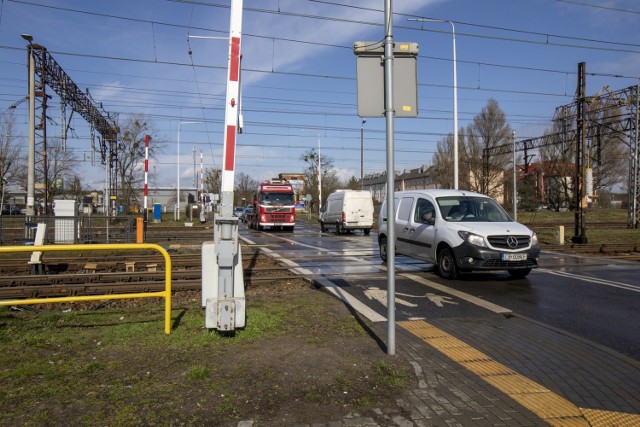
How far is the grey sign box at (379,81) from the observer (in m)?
4.66

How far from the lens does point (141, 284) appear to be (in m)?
9.15

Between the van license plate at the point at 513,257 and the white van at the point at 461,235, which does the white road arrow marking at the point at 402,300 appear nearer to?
the white van at the point at 461,235

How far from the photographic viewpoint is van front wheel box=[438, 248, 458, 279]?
31.1ft

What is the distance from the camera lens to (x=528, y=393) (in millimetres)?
3779

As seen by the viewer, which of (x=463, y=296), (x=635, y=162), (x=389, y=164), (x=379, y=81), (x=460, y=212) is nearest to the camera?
(x=389, y=164)

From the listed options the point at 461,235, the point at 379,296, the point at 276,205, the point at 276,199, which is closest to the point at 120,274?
the point at 379,296

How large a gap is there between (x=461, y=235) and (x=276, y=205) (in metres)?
22.1

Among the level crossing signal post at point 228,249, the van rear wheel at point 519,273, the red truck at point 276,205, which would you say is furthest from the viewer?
the red truck at point 276,205

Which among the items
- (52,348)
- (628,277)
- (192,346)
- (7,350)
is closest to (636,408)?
(192,346)

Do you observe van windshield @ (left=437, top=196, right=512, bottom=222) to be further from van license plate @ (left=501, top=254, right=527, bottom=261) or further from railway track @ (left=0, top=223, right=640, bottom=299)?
railway track @ (left=0, top=223, right=640, bottom=299)

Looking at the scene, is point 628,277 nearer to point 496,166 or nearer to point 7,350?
point 7,350

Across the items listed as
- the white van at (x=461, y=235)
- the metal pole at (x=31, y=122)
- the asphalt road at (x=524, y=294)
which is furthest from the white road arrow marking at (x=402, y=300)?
the metal pole at (x=31, y=122)

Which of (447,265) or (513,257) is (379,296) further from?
(513,257)

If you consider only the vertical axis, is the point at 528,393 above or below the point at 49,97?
below
